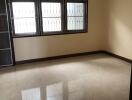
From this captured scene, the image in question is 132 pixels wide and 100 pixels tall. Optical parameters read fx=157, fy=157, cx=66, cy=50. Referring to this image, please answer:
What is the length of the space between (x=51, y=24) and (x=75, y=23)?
2.59 feet

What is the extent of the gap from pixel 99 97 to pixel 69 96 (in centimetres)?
50

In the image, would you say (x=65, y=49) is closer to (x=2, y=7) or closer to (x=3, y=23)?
(x=3, y=23)

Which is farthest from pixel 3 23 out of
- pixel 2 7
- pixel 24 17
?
pixel 24 17

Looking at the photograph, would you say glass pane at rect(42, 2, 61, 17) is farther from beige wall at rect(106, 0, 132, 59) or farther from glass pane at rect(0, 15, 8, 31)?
beige wall at rect(106, 0, 132, 59)

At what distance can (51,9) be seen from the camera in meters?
4.52

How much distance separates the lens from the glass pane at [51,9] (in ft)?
14.5

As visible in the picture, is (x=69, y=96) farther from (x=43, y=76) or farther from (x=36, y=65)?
(x=36, y=65)

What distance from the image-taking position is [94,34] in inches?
205

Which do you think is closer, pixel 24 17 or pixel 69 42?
pixel 24 17

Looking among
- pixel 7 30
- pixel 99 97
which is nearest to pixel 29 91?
Answer: pixel 99 97

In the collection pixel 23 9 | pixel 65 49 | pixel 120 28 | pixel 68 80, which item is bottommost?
pixel 68 80

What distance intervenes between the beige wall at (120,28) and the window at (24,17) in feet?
7.68

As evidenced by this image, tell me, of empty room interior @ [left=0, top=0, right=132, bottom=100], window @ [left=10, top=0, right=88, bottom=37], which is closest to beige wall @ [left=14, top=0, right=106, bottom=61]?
empty room interior @ [left=0, top=0, right=132, bottom=100]

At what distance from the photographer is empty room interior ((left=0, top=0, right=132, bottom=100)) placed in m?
2.96
